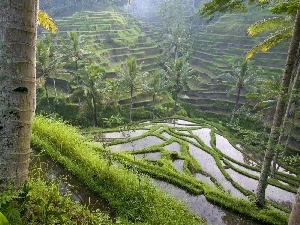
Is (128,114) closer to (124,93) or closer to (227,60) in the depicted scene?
(124,93)

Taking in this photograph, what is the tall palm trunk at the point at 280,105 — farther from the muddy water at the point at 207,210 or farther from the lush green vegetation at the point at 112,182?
the lush green vegetation at the point at 112,182

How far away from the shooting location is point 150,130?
1780 cm

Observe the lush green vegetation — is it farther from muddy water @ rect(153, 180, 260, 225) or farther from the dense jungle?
muddy water @ rect(153, 180, 260, 225)

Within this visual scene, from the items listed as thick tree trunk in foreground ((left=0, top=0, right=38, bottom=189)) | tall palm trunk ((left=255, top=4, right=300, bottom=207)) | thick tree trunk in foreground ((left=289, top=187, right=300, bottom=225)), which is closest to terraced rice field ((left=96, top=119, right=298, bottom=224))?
tall palm trunk ((left=255, top=4, right=300, bottom=207))

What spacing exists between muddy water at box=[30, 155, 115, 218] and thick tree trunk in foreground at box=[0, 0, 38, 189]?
220cm

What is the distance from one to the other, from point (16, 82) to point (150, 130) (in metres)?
16.2

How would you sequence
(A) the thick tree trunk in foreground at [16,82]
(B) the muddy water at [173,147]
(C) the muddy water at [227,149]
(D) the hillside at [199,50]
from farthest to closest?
(D) the hillside at [199,50], (C) the muddy water at [227,149], (B) the muddy water at [173,147], (A) the thick tree trunk in foreground at [16,82]

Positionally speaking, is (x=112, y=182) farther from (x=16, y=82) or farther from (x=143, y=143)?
(x=143, y=143)

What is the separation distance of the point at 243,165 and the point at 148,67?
25.9 meters

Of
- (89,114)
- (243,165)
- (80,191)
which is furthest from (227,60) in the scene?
(80,191)

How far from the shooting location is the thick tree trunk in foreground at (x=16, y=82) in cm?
162

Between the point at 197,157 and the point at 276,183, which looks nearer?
the point at 276,183

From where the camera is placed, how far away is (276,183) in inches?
524

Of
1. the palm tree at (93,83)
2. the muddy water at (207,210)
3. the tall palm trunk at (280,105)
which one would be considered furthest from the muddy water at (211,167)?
the palm tree at (93,83)
